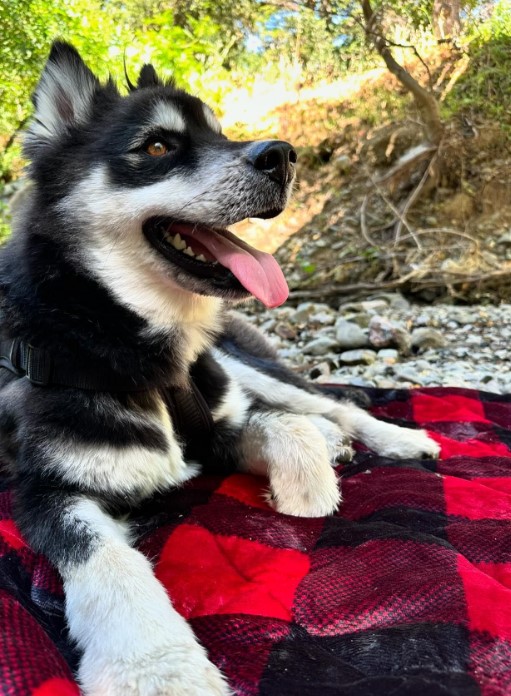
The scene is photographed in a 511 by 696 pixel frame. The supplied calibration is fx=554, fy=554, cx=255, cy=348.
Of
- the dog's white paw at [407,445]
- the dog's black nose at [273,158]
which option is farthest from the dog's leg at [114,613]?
the dog's white paw at [407,445]

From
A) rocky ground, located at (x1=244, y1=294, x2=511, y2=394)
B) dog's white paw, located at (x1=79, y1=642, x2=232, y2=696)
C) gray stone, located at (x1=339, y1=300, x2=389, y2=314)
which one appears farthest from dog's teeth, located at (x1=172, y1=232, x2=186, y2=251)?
gray stone, located at (x1=339, y1=300, x2=389, y2=314)

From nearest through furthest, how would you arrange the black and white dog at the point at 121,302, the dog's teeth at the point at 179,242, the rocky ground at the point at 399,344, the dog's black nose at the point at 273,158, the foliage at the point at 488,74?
the black and white dog at the point at 121,302 < the dog's black nose at the point at 273,158 < the dog's teeth at the point at 179,242 < the rocky ground at the point at 399,344 < the foliage at the point at 488,74

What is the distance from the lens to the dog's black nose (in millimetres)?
2152

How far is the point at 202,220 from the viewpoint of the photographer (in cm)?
214

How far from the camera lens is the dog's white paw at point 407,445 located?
294cm

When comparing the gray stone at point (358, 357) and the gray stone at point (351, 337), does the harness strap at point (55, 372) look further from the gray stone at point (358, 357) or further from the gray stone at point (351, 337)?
the gray stone at point (351, 337)

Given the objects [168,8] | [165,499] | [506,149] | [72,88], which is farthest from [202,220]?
[506,149]

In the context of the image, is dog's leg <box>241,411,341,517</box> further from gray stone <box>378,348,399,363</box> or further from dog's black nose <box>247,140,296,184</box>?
gray stone <box>378,348,399,363</box>

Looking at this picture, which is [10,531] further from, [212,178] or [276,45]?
[276,45]

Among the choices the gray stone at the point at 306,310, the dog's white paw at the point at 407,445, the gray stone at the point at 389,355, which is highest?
the dog's white paw at the point at 407,445

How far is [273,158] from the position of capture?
85.0 inches

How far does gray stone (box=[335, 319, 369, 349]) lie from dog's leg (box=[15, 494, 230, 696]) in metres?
4.28

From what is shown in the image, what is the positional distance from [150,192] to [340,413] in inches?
66.9

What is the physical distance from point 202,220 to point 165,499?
1.15 m
